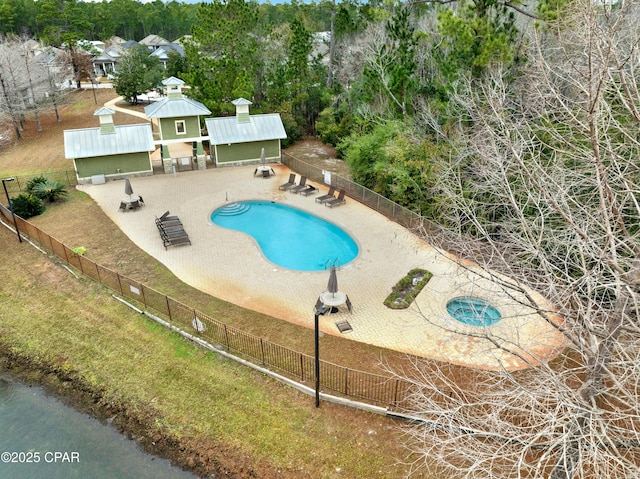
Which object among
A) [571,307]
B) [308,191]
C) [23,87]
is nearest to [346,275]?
[308,191]

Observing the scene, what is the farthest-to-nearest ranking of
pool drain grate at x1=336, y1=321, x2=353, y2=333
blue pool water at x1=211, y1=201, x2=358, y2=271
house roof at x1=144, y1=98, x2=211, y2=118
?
house roof at x1=144, y1=98, x2=211, y2=118 → blue pool water at x1=211, y1=201, x2=358, y2=271 → pool drain grate at x1=336, y1=321, x2=353, y2=333

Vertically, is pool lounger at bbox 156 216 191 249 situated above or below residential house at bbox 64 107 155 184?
below

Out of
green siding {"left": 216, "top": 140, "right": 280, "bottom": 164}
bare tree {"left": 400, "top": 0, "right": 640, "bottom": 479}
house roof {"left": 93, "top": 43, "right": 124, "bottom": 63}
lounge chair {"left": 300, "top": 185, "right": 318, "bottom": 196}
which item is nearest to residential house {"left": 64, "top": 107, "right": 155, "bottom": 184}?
green siding {"left": 216, "top": 140, "right": 280, "bottom": 164}

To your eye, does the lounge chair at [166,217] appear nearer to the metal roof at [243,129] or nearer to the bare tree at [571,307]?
the metal roof at [243,129]

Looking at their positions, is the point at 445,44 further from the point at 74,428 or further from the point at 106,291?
the point at 74,428

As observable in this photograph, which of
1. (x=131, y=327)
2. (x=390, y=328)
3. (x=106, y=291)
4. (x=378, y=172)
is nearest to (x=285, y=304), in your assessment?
(x=390, y=328)

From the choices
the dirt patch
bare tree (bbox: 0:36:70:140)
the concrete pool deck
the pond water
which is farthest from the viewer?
bare tree (bbox: 0:36:70:140)

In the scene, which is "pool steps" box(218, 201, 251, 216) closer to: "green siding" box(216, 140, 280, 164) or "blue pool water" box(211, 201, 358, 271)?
"blue pool water" box(211, 201, 358, 271)
